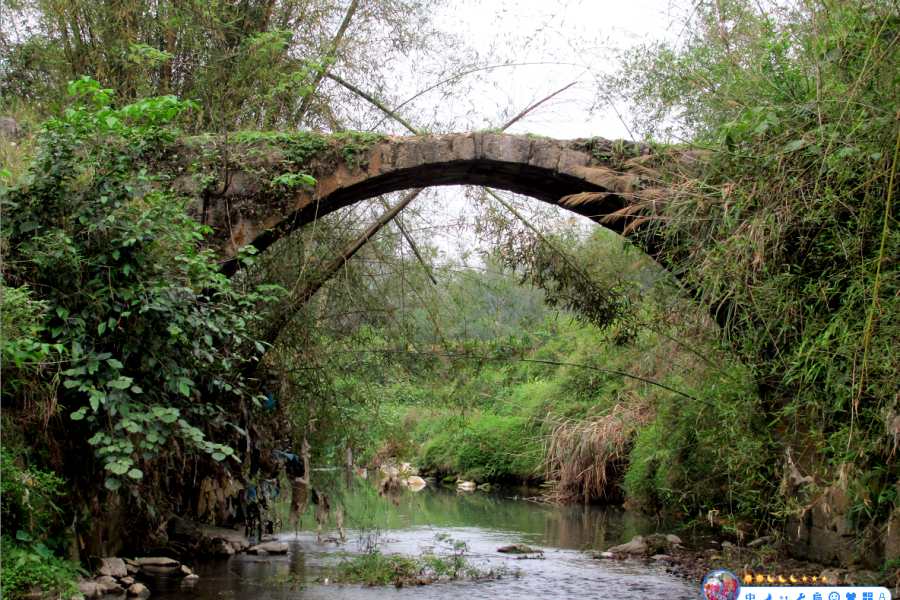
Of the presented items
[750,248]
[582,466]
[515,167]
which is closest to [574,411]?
[582,466]

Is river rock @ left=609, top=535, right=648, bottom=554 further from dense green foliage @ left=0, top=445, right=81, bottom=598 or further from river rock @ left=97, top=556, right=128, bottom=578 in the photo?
dense green foliage @ left=0, top=445, right=81, bottom=598

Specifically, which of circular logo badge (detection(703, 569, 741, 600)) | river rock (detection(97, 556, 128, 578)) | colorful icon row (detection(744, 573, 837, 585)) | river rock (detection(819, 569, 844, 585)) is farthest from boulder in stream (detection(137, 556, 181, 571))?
river rock (detection(819, 569, 844, 585))

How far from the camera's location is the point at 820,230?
4.01 m

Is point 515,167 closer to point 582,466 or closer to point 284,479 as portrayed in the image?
point 284,479

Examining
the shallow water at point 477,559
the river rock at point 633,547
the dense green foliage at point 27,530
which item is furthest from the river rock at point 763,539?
the dense green foliage at point 27,530

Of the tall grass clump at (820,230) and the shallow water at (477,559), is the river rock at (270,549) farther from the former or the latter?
the tall grass clump at (820,230)

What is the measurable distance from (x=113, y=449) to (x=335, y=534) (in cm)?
408

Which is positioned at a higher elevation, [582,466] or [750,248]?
[750,248]

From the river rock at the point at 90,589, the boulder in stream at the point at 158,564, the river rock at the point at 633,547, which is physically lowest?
the river rock at the point at 633,547

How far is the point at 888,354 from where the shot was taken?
11.4 ft

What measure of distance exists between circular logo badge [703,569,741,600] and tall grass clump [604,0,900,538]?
1.64 ft

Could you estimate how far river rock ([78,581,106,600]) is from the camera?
3.99 meters

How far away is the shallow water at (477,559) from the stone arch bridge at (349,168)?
213 centimetres

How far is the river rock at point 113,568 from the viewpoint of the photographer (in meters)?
4.41
